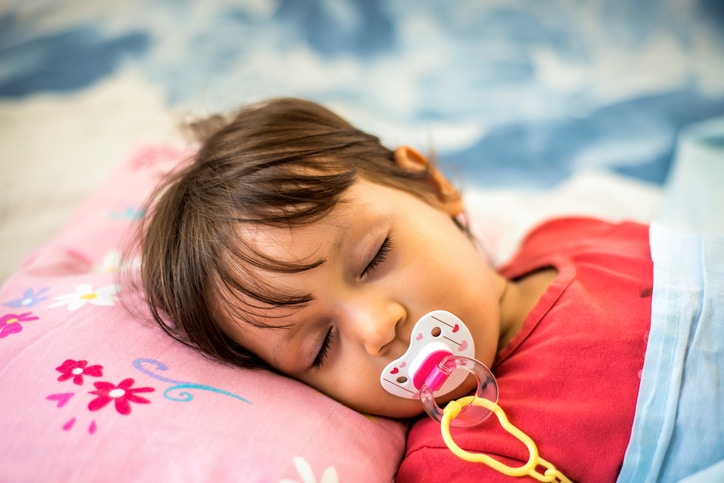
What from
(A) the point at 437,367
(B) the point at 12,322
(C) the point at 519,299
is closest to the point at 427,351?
(A) the point at 437,367

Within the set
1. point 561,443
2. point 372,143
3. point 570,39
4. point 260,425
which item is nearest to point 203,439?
point 260,425

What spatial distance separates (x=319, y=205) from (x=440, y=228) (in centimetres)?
22

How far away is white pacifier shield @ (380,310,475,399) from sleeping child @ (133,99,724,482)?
2 cm

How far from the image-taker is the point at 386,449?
3.00 ft

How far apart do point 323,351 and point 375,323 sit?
4.9 inches

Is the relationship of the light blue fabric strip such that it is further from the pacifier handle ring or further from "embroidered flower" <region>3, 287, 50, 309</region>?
"embroidered flower" <region>3, 287, 50, 309</region>

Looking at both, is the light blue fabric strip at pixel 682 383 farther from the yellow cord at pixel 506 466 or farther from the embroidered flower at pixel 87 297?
the embroidered flower at pixel 87 297

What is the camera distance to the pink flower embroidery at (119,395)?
2.64 ft

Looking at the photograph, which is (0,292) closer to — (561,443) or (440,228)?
(440,228)

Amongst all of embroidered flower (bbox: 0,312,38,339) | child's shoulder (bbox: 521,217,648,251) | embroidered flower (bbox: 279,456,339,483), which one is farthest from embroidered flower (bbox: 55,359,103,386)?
child's shoulder (bbox: 521,217,648,251)

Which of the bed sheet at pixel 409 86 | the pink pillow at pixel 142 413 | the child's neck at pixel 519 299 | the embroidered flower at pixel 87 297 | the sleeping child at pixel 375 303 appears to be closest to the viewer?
the pink pillow at pixel 142 413

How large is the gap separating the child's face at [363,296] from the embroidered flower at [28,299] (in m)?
0.32

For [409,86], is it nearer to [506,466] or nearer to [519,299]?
[519,299]

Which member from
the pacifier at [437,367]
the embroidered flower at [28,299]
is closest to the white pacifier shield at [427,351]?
the pacifier at [437,367]
